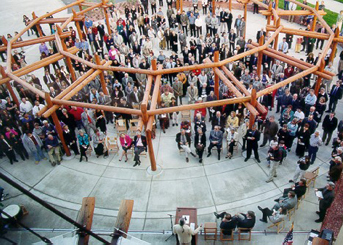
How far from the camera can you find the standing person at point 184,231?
759 centimetres

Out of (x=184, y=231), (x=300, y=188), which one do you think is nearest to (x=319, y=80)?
(x=300, y=188)

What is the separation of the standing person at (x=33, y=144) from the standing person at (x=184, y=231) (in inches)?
278

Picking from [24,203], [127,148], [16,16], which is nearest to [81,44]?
[127,148]

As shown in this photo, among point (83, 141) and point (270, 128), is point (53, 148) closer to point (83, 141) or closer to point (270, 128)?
point (83, 141)

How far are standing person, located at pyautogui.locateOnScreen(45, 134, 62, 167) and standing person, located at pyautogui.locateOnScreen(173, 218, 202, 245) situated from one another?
21.2 feet

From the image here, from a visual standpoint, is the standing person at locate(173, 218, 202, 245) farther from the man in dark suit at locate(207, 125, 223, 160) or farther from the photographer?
the man in dark suit at locate(207, 125, 223, 160)

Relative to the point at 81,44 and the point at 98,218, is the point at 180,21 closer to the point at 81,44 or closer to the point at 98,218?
the point at 81,44

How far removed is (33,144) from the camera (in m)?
11.8

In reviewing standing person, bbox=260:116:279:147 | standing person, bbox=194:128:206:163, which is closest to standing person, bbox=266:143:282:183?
standing person, bbox=260:116:279:147

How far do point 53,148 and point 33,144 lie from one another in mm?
758

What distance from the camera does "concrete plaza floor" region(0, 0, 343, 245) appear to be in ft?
31.2

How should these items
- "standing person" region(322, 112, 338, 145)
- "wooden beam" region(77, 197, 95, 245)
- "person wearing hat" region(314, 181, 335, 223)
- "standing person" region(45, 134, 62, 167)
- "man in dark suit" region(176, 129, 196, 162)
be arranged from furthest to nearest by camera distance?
"standing person" region(45, 134, 62, 167), "man in dark suit" region(176, 129, 196, 162), "standing person" region(322, 112, 338, 145), "person wearing hat" region(314, 181, 335, 223), "wooden beam" region(77, 197, 95, 245)

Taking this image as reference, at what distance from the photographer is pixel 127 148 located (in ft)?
38.5

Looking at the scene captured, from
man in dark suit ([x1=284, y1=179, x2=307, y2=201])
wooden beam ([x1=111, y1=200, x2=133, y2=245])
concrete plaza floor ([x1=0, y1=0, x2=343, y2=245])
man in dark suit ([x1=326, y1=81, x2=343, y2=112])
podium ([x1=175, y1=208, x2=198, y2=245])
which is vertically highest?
wooden beam ([x1=111, y1=200, x2=133, y2=245])
